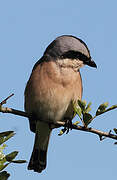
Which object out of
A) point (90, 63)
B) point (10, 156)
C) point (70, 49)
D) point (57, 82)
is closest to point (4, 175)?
point (10, 156)

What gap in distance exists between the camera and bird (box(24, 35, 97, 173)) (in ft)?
16.2

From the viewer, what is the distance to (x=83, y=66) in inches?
199

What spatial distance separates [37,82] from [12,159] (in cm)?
228

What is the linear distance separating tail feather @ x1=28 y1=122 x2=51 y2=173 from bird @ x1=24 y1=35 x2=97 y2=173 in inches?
13.3

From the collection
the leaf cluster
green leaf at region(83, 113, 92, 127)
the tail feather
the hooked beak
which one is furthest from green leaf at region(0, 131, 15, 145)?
the tail feather

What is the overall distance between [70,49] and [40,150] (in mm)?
1874

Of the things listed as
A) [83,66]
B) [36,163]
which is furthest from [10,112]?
[36,163]

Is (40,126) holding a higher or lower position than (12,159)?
lower

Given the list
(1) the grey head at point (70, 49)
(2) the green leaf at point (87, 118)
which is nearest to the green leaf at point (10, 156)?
(2) the green leaf at point (87, 118)

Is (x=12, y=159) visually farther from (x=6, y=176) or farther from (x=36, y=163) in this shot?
(x=36, y=163)

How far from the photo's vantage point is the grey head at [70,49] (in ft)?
16.4

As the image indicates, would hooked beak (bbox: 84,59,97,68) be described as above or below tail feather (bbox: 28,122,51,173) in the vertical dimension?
above

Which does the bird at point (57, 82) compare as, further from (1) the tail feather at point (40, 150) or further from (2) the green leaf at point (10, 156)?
(2) the green leaf at point (10, 156)

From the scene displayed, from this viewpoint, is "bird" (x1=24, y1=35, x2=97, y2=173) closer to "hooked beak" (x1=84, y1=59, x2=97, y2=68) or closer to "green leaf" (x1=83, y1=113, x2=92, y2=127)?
"hooked beak" (x1=84, y1=59, x2=97, y2=68)
